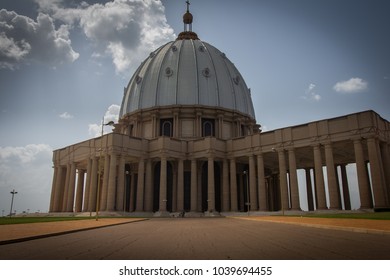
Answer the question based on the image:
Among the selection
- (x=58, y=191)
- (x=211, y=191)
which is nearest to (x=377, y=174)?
(x=211, y=191)

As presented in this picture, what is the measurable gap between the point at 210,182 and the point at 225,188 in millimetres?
3404

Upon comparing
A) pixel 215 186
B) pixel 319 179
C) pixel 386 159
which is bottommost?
pixel 319 179

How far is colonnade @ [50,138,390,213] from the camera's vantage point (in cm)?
4556

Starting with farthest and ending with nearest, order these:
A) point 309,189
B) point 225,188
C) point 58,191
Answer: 1. point 309,189
2. point 58,191
3. point 225,188

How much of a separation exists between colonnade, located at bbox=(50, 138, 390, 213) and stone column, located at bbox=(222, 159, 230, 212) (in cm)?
14

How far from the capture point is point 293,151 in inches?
1986

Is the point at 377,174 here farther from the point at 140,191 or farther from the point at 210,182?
the point at 140,191

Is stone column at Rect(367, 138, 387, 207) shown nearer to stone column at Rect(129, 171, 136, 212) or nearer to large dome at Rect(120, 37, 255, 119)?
large dome at Rect(120, 37, 255, 119)

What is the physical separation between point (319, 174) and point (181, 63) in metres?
41.4

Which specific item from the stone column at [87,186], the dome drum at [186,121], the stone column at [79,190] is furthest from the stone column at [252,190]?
the stone column at [79,190]

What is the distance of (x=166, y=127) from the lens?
6869 centimetres
